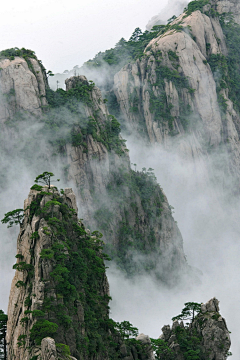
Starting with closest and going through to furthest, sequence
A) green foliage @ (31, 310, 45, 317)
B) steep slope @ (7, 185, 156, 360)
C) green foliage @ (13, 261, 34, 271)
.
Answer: green foliage @ (31, 310, 45, 317) → steep slope @ (7, 185, 156, 360) → green foliage @ (13, 261, 34, 271)

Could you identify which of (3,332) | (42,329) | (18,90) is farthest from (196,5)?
(42,329)

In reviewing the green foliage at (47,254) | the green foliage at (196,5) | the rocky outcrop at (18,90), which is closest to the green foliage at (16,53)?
the rocky outcrop at (18,90)

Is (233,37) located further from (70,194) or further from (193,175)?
(70,194)

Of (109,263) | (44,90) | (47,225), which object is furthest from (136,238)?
(47,225)

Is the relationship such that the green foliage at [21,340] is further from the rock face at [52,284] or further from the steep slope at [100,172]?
the steep slope at [100,172]

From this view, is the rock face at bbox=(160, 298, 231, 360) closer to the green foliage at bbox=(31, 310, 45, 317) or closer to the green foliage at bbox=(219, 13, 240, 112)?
the green foliage at bbox=(31, 310, 45, 317)

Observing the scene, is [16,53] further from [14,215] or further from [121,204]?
[14,215]

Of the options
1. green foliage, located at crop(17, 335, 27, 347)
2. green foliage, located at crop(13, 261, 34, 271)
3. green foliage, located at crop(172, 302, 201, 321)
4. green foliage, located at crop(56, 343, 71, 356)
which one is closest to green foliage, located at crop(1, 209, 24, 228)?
green foliage, located at crop(13, 261, 34, 271)

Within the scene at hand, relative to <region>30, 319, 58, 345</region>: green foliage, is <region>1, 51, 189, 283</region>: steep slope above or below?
above
